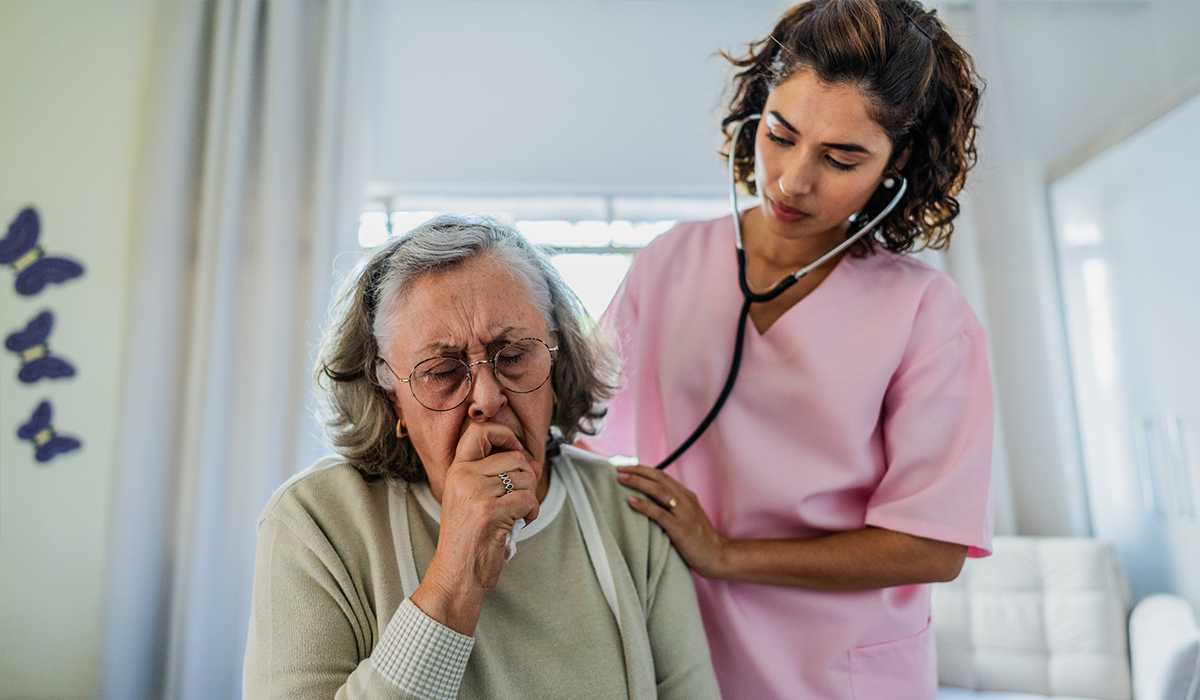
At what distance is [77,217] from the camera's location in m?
2.71

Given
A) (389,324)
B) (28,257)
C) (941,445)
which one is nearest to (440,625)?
(389,324)

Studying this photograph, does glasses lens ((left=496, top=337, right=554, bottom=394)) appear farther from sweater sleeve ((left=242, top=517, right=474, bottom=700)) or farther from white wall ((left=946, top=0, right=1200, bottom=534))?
white wall ((left=946, top=0, right=1200, bottom=534))

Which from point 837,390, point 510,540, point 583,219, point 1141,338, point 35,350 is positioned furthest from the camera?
point 583,219

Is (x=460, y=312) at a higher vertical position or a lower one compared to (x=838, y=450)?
higher

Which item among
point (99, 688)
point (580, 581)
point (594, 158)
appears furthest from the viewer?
point (594, 158)

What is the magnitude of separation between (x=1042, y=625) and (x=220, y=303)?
300 centimetres

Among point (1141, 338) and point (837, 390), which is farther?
point (1141, 338)

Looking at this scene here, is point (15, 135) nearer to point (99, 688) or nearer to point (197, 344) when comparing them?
point (197, 344)

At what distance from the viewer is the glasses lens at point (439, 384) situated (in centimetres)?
97

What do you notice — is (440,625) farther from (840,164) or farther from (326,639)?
(840,164)

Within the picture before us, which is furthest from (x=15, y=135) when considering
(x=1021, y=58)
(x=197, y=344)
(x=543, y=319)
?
(x=1021, y=58)

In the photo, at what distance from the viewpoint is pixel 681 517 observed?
43.2 inches

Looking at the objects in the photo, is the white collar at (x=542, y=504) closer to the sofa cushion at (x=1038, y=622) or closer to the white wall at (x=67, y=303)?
the sofa cushion at (x=1038, y=622)

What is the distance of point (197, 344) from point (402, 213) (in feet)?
3.07
